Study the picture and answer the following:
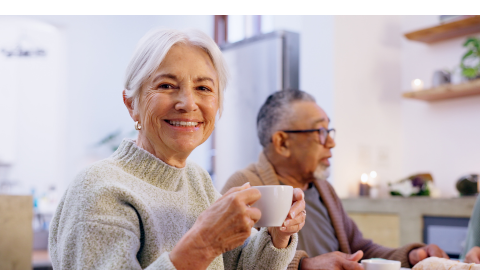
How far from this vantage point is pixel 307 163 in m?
1.75

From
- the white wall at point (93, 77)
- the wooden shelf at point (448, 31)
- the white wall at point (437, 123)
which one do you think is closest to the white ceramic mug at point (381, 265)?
the white wall at point (437, 123)

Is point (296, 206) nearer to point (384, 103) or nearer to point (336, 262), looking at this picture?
point (336, 262)

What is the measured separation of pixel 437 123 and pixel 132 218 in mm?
3061

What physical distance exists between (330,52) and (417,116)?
862 millimetres

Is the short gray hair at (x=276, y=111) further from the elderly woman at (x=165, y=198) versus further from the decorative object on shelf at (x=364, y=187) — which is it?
the decorative object on shelf at (x=364, y=187)

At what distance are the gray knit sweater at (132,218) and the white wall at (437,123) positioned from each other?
2617 millimetres

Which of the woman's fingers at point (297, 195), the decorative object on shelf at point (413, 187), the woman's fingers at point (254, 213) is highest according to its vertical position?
the woman's fingers at point (254, 213)

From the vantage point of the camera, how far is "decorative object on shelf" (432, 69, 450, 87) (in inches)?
128

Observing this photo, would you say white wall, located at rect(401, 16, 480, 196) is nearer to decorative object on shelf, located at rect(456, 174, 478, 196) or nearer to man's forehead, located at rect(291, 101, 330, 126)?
decorative object on shelf, located at rect(456, 174, 478, 196)

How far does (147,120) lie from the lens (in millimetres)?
963

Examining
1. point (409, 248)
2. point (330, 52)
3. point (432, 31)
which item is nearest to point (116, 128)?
point (330, 52)

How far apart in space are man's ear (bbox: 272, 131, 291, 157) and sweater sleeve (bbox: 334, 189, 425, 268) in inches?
10.1

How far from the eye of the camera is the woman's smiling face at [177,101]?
3.09 feet

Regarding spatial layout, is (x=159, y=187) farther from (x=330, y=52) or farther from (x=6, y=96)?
(x=6, y=96)
